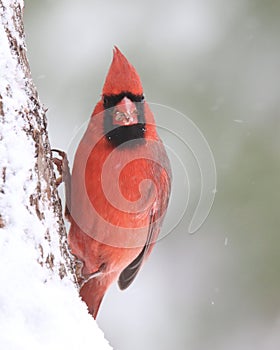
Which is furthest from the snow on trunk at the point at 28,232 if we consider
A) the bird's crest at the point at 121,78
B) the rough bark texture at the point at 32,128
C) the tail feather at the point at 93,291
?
the tail feather at the point at 93,291

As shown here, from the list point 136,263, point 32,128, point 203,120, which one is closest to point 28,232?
point 32,128

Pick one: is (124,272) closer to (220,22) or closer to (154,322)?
(154,322)

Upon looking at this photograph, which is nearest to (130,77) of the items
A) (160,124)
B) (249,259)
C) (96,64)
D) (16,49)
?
(16,49)

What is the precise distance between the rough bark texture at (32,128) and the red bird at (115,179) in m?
0.64

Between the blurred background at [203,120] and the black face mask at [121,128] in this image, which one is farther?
the blurred background at [203,120]

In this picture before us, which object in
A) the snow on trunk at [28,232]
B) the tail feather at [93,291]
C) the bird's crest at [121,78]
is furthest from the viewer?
the tail feather at [93,291]

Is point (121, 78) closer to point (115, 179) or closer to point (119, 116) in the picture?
point (119, 116)

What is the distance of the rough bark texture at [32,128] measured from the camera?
1.73 meters

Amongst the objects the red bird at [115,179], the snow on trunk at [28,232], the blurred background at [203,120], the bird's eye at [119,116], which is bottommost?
the blurred background at [203,120]

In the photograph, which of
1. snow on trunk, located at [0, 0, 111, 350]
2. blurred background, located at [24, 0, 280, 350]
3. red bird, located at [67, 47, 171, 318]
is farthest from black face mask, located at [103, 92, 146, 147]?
blurred background, located at [24, 0, 280, 350]

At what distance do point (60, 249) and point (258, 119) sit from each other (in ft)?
12.2

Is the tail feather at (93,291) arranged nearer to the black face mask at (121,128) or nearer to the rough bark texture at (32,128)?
the black face mask at (121,128)

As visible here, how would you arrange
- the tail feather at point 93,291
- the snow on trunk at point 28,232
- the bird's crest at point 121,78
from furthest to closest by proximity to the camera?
1. the tail feather at point 93,291
2. the bird's crest at point 121,78
3. the snow on trunk at point 28,232

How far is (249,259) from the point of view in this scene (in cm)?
546
